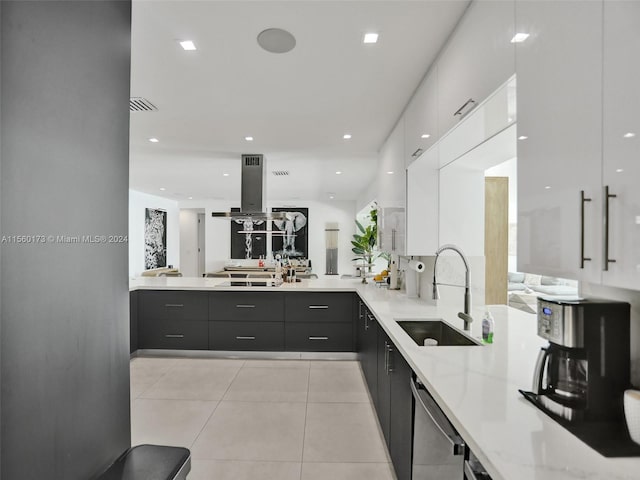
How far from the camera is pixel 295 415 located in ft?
9.29

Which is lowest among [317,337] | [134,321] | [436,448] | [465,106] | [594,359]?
[317,337]

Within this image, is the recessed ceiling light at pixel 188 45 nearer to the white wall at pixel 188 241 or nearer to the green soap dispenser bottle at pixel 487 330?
the green soap dispenser bottle at pixel 487 330

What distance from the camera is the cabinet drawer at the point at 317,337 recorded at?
4234mm

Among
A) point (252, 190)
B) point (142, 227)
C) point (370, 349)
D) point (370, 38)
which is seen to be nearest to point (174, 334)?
point (252, 190)

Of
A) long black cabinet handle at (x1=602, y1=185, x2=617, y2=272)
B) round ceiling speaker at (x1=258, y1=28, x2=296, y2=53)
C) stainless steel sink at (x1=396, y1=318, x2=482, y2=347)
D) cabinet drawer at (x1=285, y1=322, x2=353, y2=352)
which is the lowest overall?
cabinet drawer at (x1=285, y1=322, x2=353, y2=352)

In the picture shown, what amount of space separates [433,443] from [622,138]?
125 cm

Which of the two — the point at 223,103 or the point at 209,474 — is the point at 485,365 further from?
the point at 223,103

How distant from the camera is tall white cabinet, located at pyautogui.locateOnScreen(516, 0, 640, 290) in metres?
0.83

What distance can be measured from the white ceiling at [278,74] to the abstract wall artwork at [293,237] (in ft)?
18.6

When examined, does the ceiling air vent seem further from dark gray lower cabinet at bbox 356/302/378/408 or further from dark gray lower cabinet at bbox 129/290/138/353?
dark gray lower cabinet at bbox 356/302/378/408

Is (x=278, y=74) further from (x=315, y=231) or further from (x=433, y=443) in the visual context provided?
(x=315, y=231)

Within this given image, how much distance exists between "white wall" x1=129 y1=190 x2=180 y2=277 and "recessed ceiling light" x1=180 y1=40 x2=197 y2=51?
7.10 meters

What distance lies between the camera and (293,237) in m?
10.8

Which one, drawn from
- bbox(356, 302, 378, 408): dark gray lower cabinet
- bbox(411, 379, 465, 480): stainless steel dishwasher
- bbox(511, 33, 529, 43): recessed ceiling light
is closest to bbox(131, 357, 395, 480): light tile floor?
bbox(356, 302, 378, 408): dark gray lower cabinet
